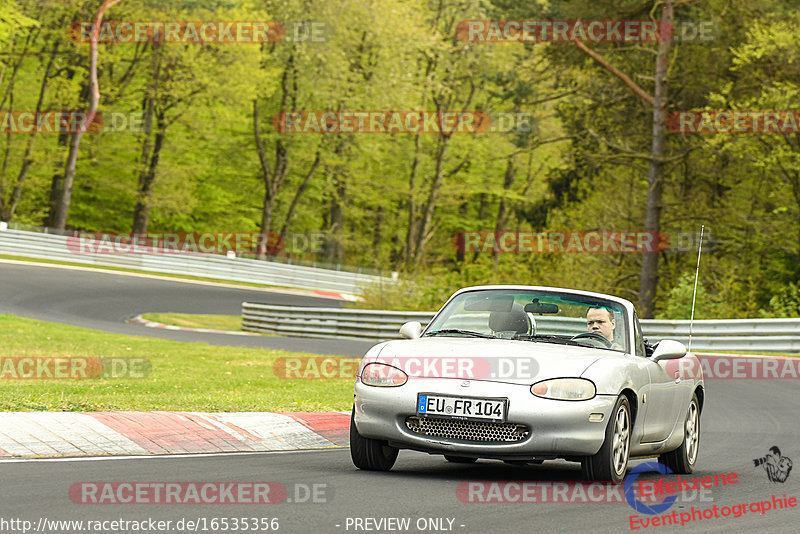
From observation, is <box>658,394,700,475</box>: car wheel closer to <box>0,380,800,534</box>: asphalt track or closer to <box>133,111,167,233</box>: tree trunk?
<box>0,380,800,534</box>: asphalt track

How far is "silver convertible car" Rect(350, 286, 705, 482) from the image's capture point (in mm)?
7629

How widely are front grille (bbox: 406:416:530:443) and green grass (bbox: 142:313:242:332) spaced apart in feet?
81.3

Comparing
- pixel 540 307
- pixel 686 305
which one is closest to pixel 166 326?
pixel 686 305

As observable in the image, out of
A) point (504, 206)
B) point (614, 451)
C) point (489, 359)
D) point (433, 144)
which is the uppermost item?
point (433, 144)

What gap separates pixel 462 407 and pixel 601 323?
76.3 inches

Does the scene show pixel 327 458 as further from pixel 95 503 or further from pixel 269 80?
pixel 269 80

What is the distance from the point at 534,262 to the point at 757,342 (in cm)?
1394

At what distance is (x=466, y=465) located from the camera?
370 inches

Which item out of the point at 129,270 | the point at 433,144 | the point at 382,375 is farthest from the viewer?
the point at 433,144

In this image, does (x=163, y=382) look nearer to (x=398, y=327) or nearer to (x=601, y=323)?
(x=601, y=323)

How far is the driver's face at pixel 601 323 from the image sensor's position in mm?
9109

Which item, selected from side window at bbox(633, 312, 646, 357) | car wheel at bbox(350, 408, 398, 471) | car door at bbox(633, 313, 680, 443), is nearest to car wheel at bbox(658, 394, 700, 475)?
car door at bbox(633, 313, 680, 443)

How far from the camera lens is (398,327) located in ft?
93.9

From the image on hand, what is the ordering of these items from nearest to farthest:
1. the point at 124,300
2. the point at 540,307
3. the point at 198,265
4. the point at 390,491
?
the point at 390,491
the point at 540,307
the point at 124,300
the point at 198,265
